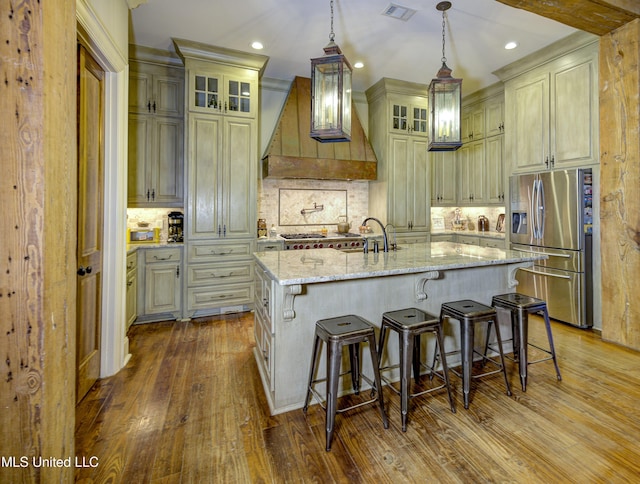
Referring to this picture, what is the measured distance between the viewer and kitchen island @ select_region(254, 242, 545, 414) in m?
2.10

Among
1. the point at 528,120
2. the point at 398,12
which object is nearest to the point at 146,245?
the point at 398,12

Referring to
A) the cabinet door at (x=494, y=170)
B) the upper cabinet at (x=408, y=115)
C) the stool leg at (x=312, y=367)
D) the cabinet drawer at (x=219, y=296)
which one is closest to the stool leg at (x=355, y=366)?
the stool leg at (x=312, y=367)

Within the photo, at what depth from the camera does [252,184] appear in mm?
4215

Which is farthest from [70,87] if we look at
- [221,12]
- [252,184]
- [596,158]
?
[596,158]

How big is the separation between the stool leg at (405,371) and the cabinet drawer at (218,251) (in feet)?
8.88

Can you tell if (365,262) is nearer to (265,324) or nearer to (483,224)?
(265,324)

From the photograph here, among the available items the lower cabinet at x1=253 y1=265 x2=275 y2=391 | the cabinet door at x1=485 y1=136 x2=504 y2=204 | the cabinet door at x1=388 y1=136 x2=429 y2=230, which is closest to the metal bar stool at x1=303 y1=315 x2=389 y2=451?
the lower cabinet at x1=253 y1=265 x2=275 y2=391

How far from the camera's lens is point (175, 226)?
13.8 ft

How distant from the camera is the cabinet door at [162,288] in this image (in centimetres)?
380

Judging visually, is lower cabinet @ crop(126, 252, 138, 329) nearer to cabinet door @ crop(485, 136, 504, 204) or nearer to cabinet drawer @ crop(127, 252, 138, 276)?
cabinet drawer @ crop(127, 252, 138, 276)

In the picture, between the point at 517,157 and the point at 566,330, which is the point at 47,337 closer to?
the point at 566,330

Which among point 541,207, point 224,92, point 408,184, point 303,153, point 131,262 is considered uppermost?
point 224,92

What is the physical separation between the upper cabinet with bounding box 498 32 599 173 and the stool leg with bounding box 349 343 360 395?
339 cm

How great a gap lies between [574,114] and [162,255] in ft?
16.5
